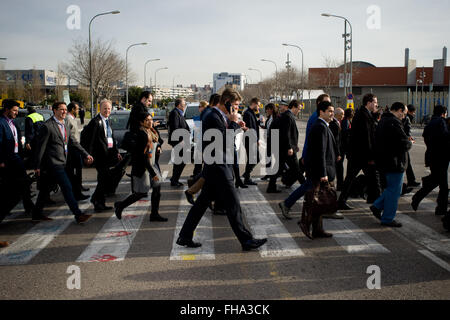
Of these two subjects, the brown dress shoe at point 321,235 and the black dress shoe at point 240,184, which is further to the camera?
the black dress shoe at point 240,184

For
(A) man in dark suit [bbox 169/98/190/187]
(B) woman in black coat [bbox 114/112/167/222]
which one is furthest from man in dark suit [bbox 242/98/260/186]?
(B) woman in black coat [bbox 114/112/167/222]

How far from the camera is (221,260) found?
17.5ft

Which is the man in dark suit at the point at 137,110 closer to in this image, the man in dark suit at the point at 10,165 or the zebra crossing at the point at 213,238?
the zebra crossing at the point at 213,238

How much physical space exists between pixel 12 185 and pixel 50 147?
813mm

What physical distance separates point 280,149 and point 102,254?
4.87 metres

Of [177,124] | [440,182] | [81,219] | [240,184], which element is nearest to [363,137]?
[440,182]

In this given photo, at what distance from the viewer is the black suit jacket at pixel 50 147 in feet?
23.0

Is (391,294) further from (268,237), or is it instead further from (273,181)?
(273,181)

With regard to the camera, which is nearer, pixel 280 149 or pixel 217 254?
pixel 217 254

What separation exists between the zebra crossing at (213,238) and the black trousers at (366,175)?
0.35 metres

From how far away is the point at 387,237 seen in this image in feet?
20.5

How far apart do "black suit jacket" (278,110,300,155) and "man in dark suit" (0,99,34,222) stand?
15.9ft

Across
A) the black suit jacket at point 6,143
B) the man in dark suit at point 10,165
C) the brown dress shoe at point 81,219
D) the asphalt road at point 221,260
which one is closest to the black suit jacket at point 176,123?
the asphalt road at point 221,260
